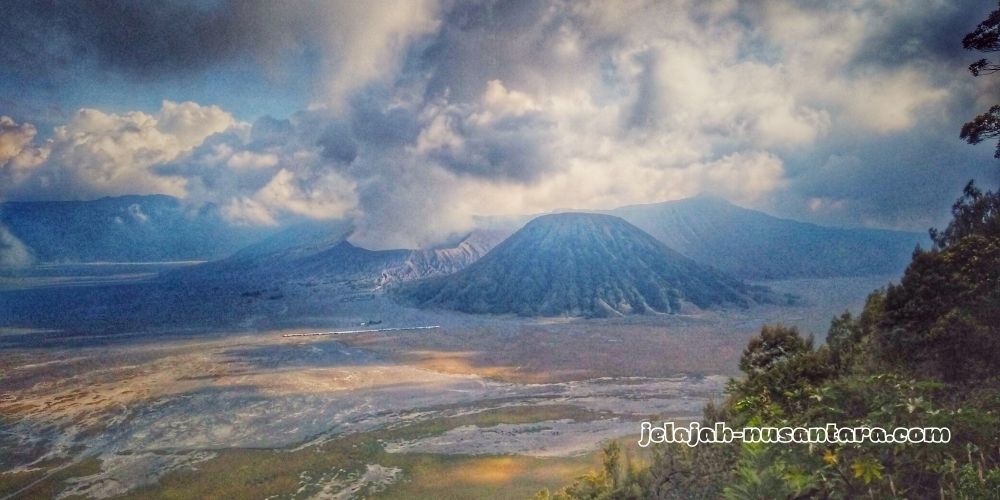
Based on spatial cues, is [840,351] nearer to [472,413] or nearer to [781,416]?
[781,416]

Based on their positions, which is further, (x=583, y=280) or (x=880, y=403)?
(x=583, y=280)

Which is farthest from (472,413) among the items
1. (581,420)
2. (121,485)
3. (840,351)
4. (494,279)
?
(494,279)

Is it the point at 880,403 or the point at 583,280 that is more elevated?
the point at 583,280

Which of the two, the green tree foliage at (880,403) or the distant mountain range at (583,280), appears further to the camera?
the distant mountain range at (583,280)

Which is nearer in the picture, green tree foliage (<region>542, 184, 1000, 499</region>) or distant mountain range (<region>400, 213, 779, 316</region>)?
green tree foliage (<region>542, 184, 1000, 499</region>)
